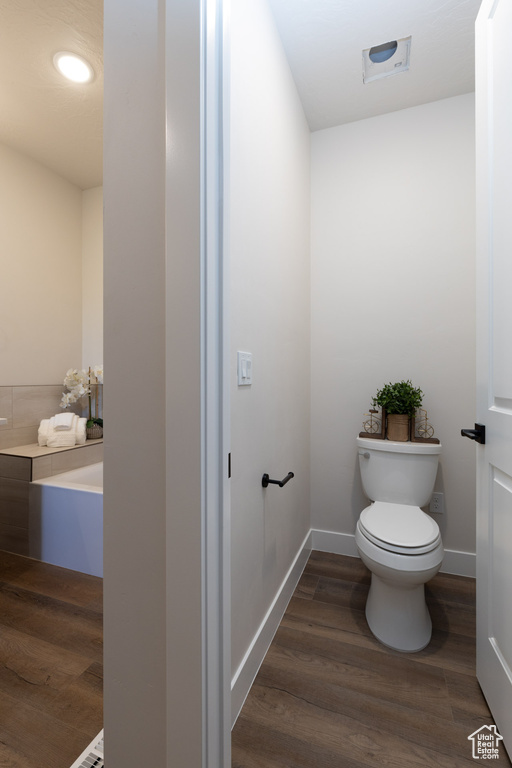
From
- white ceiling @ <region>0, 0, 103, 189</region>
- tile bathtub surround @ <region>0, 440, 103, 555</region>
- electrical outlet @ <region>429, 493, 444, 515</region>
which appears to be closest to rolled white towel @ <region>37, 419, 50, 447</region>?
tile bathtub surround @ <region>0, 440, 103, 555</region>

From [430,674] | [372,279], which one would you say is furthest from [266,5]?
[430,674]

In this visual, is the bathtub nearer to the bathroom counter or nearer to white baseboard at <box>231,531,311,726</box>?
the bathroom counter

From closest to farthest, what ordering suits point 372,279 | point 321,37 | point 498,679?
1. point 498,679
2. point 321,37
3. point 372,279

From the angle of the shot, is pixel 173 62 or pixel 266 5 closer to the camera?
pixel 173 62

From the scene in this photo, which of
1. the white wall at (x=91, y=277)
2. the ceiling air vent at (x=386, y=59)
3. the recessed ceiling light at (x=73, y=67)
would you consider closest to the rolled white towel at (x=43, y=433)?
the white wall at (x=91, y=277)

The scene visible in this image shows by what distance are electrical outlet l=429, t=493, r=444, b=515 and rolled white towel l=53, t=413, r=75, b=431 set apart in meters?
2.47

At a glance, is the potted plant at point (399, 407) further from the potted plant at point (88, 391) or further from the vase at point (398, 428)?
the potted plant at point (88, 391)

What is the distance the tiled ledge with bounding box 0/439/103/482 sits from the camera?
2.21m

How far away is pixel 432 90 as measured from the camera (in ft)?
6.15

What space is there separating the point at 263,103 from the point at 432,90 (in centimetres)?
116

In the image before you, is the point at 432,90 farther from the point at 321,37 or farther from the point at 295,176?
the point at 295,176

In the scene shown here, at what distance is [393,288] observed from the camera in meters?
2.07

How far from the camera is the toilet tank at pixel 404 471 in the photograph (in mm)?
1798

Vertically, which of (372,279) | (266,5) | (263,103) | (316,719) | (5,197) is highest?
(266,5)
